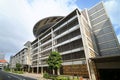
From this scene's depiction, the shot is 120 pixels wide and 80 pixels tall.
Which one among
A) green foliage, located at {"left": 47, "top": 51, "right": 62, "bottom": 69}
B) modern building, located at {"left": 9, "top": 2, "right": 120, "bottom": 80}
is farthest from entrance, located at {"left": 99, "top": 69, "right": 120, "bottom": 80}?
green foliage, located at {"left": 47, "top": 51, "right": 62, "bottom": 69}

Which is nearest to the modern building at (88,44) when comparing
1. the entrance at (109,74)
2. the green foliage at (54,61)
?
the entrance at (109,74)

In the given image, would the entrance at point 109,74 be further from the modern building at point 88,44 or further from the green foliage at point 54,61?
the green foliage at point 54,61

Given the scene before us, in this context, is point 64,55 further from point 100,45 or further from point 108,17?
point 108,17

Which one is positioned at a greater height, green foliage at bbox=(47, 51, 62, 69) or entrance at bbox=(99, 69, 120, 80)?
green foliage at bbox=(47, 51, 62, 69)

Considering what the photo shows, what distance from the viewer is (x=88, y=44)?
30.1 metres

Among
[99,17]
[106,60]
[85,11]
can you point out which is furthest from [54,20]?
[106,60]

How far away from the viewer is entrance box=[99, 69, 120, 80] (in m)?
25.0

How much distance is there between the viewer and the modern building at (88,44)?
25.7 metres

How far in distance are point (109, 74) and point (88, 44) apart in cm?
903

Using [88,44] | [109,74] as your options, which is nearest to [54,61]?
[88,44]

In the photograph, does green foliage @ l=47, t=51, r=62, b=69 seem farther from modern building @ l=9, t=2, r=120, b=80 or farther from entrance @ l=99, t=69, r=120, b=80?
entrance @ l=99, t=69, r=120, b=80

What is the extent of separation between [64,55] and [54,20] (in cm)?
2436

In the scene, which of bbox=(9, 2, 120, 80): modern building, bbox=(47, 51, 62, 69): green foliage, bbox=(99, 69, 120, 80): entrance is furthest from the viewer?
bbox=(47, 51, 62, 69): green foliage

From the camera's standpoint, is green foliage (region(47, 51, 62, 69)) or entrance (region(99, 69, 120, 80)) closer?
entrance (region(99, 69, 120, 80))
